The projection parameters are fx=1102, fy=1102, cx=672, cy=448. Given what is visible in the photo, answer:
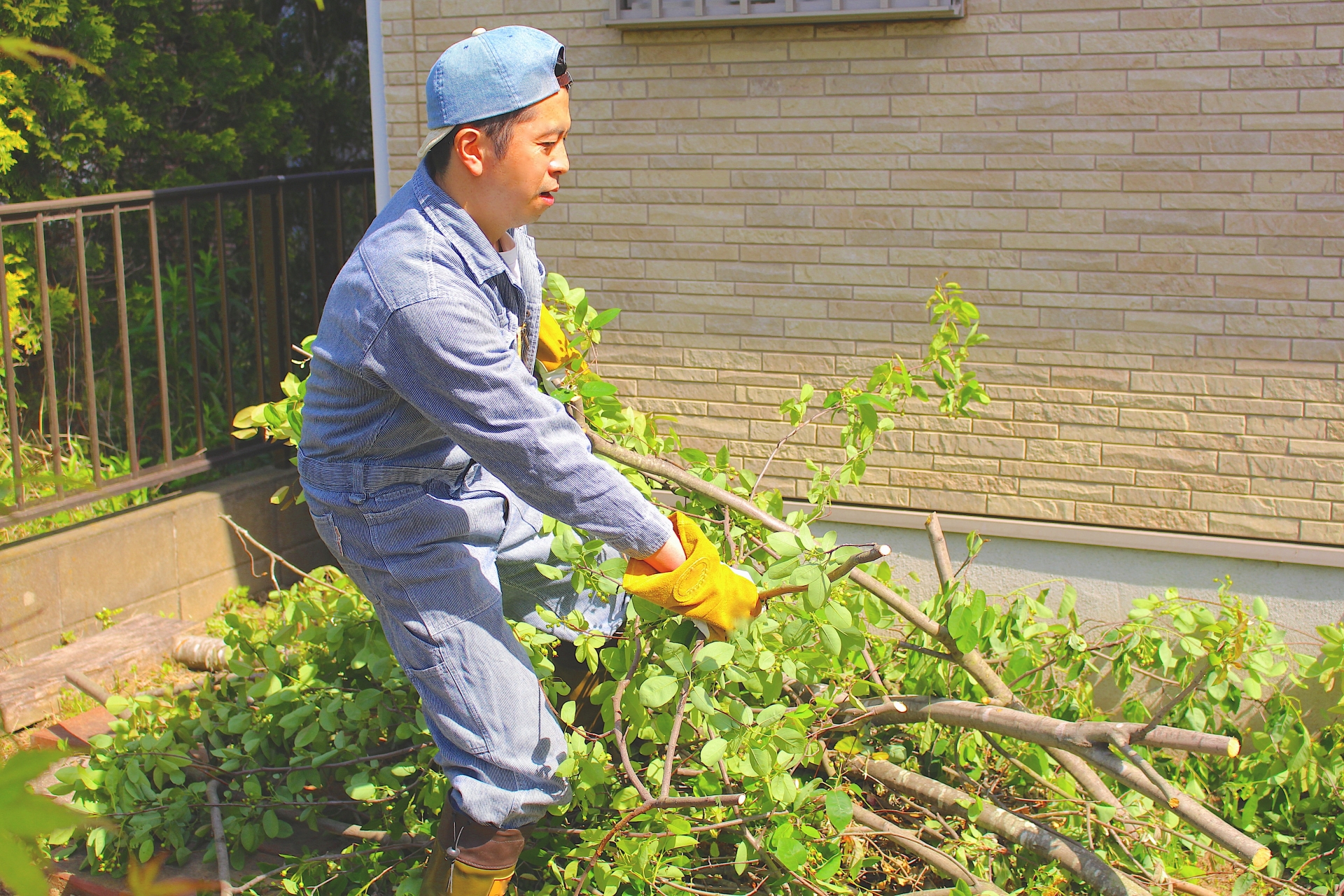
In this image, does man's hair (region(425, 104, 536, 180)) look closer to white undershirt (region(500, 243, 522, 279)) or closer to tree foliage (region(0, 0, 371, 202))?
white undershirt (region(500, 243, 522, 279))

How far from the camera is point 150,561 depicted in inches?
175

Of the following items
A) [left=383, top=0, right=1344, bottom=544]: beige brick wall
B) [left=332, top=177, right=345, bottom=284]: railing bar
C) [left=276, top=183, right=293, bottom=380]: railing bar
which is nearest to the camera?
[left=383, top=0, right=1344, bottom=544]: beige brick wall

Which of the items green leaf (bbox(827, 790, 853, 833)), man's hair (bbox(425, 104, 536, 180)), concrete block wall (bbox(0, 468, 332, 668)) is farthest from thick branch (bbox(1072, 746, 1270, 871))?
concrete block wall (bbox(0, 468, 332, 668))

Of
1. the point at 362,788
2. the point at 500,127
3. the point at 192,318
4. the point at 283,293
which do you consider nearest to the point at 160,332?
the point at 192,318

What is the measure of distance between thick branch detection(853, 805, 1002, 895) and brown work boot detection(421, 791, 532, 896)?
852mm

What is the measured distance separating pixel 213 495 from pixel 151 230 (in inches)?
44.9

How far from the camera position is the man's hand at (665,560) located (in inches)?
81.5

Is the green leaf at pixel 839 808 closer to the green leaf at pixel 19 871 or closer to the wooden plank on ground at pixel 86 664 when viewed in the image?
the green leaf at pixel 19 871

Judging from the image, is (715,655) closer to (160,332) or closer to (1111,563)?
(1111,563)

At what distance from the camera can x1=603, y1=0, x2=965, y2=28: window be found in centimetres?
385

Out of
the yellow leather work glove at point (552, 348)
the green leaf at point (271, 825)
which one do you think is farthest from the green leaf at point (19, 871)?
the green leaf at point (271, 825)

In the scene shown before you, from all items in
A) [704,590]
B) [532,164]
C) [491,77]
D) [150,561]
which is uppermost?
[491,77]

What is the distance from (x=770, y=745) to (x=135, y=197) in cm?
368

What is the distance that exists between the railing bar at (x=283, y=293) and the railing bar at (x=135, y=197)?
0.11m
